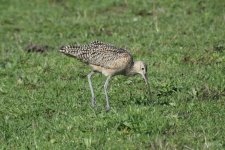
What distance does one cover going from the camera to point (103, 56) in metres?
11.0

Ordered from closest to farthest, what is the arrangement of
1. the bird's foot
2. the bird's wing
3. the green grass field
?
1. the green grass field
2. the bird's foot
3. the bird's wing

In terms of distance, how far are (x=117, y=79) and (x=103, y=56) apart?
6.72 feet

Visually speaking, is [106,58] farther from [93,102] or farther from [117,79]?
[117,79]

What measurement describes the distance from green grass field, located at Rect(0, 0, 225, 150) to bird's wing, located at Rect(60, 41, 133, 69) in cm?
60

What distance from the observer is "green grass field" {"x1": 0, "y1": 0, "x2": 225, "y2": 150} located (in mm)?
9000

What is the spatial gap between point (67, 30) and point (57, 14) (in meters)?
2.04

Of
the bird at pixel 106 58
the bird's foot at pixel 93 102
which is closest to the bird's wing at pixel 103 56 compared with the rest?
the bird at pixel 106 58

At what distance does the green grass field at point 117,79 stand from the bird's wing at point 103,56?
597 millimetres

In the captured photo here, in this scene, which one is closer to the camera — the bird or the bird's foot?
the bird's foot

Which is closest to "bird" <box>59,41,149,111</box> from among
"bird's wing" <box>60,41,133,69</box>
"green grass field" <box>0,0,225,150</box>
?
"bird's wing" <box>60,41,133,69</box>

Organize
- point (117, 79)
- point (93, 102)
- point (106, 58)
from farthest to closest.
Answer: point (117, 79)
point (106, 58)
point (93, 102)

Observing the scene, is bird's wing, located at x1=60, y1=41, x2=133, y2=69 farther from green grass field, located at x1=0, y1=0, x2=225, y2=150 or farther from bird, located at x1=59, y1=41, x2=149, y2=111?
green grass field, located at x1=0, y1=0, x2=225, y2=150

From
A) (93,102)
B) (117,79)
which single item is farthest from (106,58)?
(117,79)

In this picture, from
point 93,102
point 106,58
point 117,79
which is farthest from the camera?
point 117,79
